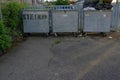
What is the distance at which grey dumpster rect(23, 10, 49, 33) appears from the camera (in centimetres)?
842

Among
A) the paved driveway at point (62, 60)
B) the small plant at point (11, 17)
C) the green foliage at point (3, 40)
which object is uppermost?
the small plant at point (11, 17)

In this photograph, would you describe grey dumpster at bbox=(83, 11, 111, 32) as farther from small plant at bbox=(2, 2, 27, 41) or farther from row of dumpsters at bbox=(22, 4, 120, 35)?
small plant at bbox=(2, 2, 27, 41)

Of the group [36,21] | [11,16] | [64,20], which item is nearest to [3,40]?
[11,16]

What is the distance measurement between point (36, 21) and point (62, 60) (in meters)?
3.55

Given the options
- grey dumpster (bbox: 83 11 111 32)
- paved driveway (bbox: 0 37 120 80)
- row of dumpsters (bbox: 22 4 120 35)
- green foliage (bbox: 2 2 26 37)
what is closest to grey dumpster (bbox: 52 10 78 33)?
row of dumpsters (bbox: 22 4 120 35)

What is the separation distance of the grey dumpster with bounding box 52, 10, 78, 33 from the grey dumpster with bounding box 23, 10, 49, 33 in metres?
0.36

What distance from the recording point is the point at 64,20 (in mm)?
8453

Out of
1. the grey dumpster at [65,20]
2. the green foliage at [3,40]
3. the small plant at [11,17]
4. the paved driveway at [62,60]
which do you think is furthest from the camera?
the grey dumpster at [65,20]

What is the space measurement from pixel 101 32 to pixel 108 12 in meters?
1.02

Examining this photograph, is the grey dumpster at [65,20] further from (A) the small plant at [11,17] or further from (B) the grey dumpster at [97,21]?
(A) the small plant at [11,17]

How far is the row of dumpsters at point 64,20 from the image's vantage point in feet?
27.6

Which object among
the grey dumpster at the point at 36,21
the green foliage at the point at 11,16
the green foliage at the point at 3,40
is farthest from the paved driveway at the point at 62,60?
the grey dumpster at the point at 36,21

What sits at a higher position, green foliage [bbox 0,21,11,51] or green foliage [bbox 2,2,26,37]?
green foliage [bbox 2,2,26,37]

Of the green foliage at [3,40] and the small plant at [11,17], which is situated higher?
the small plant at [11,17]
